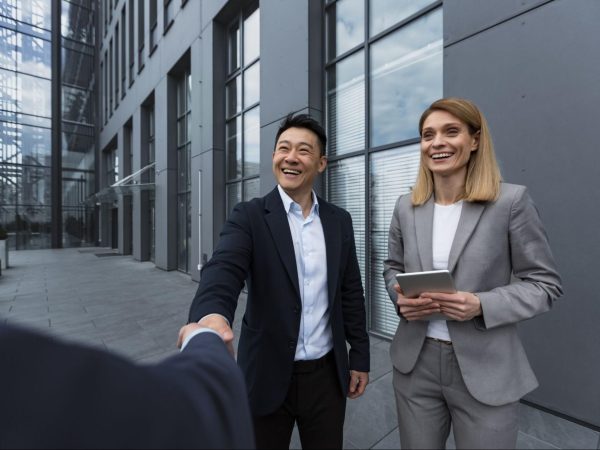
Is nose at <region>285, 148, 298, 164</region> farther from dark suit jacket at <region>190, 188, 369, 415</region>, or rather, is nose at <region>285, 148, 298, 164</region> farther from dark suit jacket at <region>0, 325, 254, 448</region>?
dark suit jacket at <region>0, 325, 254, 448</region>

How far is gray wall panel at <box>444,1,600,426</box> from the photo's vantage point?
8.22ft

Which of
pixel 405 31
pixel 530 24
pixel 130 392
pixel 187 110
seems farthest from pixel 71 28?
pixel 130 392

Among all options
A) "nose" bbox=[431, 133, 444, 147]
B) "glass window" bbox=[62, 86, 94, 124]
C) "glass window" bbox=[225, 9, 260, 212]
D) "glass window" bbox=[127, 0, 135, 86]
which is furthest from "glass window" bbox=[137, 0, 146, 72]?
"nose" bbox=[431, 133, 444, 147]

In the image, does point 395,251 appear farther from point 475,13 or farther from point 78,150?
point 78,150

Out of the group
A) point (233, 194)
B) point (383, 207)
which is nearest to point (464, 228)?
point (383, 207)

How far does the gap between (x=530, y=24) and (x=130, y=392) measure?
12.4 feet

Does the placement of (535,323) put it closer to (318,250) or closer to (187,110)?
(318,250)

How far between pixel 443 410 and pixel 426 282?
0.65 meters

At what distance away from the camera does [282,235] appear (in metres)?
1.57

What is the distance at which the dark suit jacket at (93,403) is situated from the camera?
0.42 m

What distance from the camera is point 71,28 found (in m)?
20.2

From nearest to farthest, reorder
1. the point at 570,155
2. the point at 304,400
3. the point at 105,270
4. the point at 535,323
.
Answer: the point at 304,400 < the point at 570,155 < the point at 535,323 < the point at 105,270

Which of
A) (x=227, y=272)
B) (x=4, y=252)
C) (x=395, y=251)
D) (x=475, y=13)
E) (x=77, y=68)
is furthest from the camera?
(x=77, y=68)

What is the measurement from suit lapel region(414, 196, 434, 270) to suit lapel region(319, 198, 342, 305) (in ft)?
1.31
